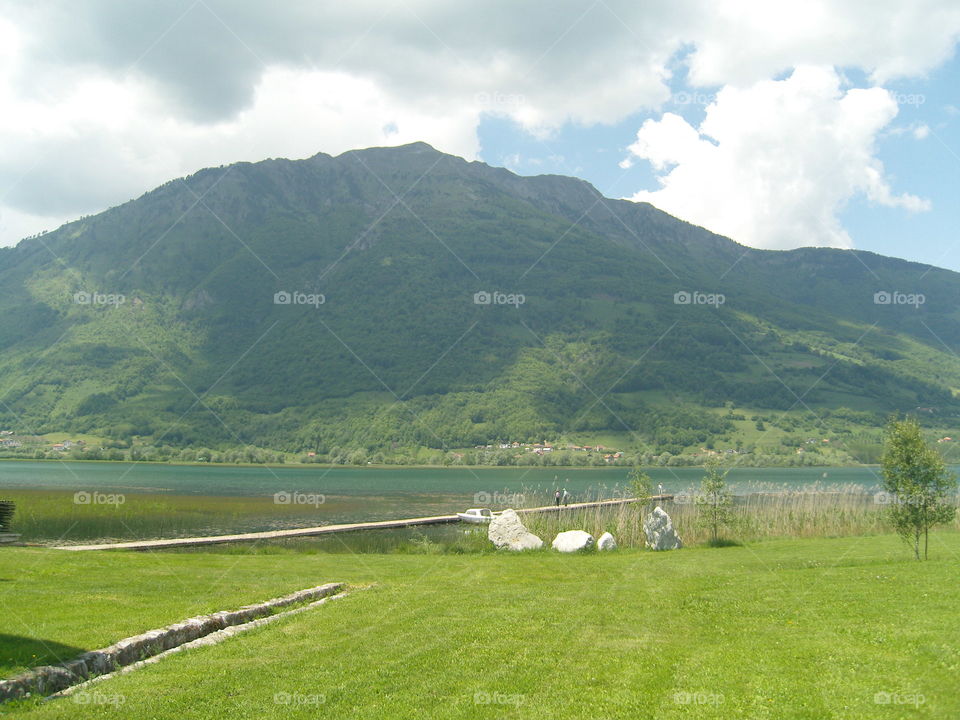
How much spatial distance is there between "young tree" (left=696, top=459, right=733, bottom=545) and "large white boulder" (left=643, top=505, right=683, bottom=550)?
87.9 inches

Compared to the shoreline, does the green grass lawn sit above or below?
above

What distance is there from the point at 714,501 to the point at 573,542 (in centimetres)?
774

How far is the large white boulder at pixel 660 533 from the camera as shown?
31.1 metres

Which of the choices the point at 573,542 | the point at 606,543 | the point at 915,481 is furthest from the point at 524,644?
the point at 606,543

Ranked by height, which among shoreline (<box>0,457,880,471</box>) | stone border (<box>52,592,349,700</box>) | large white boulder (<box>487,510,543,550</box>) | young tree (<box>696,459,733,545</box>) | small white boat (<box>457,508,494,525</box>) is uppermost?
stone border (<box>52,592,349,700</box>)

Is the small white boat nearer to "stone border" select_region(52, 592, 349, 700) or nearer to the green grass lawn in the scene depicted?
the green grass lawn

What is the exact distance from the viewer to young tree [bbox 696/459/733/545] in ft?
108

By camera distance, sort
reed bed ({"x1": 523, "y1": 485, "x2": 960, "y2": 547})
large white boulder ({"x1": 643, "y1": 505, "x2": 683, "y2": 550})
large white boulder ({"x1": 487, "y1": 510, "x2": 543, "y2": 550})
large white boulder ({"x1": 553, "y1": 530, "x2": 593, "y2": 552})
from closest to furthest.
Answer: large white boulder ({"x1": 553, "y1": 530, "x2": 593, "y2": 552})
large white boulder ({"x1": 487, "y1": 510, "x2": 543, "y2": 550})
large white boulder ({"x1": 643, "y1": 505, "x2": 683, "y2": 550})
reed bed ({"x1": 523, "y1": 485, "x2": 960, "y2": 547})

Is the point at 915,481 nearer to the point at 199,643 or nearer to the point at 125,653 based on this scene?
the point at 199,643

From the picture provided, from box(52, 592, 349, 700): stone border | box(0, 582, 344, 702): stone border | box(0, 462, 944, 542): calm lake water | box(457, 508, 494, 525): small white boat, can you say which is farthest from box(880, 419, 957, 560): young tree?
box(0, 462, 944, 542): calm lake water

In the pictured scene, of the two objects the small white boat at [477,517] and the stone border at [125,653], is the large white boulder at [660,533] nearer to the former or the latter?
the small white boat at [477,517]

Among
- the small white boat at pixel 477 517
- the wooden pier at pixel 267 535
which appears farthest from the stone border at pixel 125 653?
the small white boat at pixel 477 517

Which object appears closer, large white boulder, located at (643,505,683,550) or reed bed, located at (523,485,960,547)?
large white boulder, located at (643,505,683,550)

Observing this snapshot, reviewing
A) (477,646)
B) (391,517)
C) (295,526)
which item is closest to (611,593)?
(477,646)
